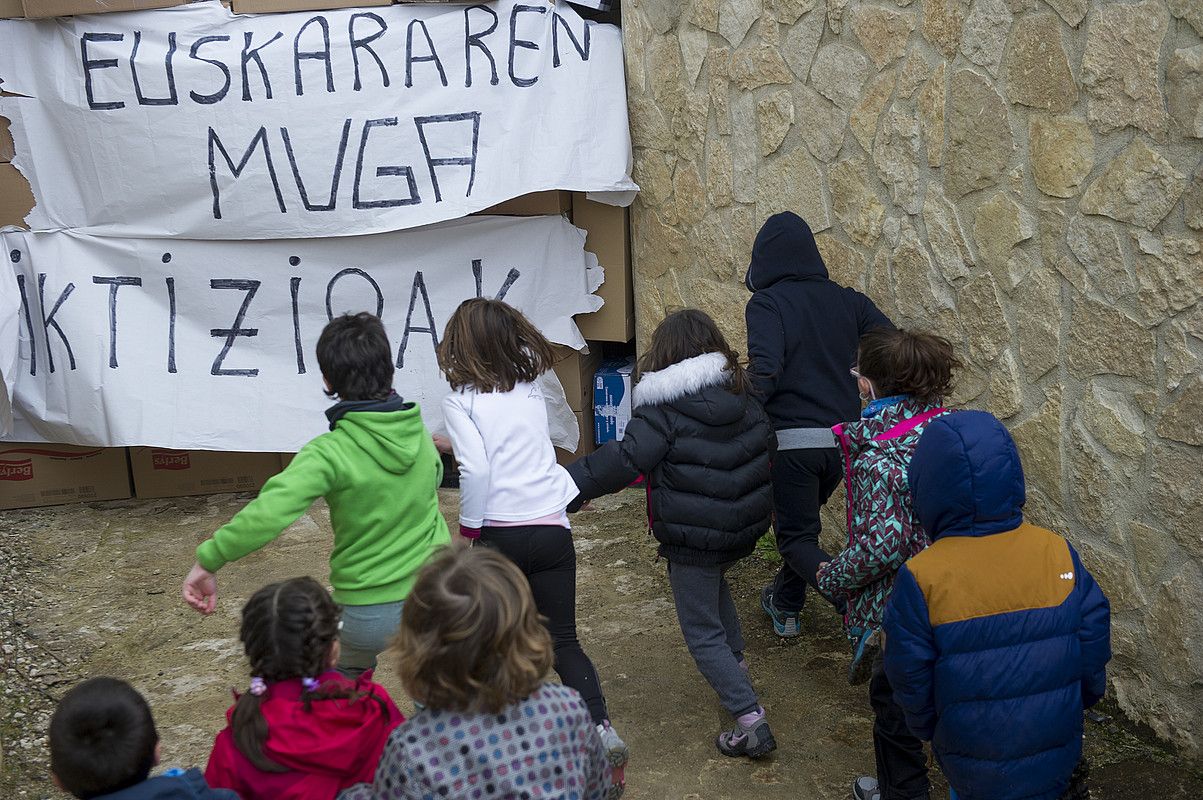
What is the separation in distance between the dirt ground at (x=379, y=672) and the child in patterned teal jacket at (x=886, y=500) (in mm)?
363

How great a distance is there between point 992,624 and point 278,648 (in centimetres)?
137

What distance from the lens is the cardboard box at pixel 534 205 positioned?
194 inches

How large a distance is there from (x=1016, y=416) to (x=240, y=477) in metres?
3.61

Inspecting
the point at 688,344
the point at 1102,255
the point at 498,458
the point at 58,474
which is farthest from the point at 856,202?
the point at 58,474

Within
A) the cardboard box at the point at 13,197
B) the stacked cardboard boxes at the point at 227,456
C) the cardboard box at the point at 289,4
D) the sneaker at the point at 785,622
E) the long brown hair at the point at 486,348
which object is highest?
the cardboard box at the point at 289,4

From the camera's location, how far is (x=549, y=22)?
186 inches

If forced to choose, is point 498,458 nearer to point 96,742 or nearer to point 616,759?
point 616,759

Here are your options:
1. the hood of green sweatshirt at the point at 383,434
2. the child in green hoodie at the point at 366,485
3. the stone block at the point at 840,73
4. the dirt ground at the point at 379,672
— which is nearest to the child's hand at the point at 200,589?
the child in green hoodie at the point at 366,485

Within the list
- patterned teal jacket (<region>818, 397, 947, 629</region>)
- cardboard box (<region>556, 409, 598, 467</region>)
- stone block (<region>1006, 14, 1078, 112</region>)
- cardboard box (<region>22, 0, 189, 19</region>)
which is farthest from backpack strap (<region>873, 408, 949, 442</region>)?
cardboard box (<region>22, 0, 189, 19</region>)

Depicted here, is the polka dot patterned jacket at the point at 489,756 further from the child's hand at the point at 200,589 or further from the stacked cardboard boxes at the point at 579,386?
the stacked cardboard boxes at the point at 579,386

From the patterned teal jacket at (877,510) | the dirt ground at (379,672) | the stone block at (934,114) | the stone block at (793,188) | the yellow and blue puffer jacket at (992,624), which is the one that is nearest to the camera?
the yellow and blue puffer jacket at (992,624)

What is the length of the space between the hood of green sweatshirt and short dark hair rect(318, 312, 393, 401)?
7 centimetres

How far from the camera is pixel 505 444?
2922mm

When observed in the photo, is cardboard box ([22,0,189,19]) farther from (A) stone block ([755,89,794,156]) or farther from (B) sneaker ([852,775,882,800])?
(B) sneaker ([852,775,882,800])
